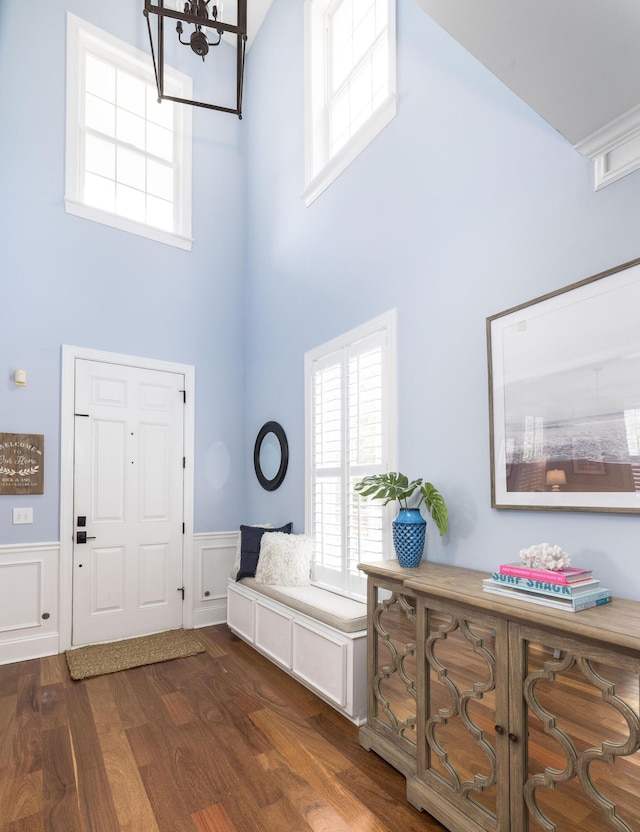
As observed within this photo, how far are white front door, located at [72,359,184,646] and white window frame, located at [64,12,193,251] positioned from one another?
4.14ft

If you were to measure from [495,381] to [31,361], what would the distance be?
3343 mm

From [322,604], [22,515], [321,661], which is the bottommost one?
[321,661]

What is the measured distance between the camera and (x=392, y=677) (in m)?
2.23

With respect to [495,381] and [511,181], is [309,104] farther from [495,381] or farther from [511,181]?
[495,381]

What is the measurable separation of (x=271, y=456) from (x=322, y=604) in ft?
5.22

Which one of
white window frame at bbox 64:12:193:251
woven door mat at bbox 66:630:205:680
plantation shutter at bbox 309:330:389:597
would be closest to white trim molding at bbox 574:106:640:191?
plantation shutter at bbox 309:330:389:597

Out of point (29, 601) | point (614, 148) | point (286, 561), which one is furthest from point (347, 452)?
point (29, 601)

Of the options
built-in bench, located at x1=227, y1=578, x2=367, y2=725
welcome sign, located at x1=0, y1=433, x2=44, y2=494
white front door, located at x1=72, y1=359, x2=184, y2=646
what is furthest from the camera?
white front door, located at x1=72, y1=359, x2=184, y2=646

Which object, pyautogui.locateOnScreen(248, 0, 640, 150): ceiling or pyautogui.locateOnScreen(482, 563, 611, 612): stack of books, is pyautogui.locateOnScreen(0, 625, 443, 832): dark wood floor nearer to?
pyautogui.locateOnScreen(482, 563, 611, 612): stack of books

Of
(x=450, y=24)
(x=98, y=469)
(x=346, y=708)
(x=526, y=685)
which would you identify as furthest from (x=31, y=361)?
(x=526, y=685)

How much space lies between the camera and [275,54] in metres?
4.52

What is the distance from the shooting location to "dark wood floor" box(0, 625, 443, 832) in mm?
1904

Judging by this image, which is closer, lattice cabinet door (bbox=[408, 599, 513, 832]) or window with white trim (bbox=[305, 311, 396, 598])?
lattice cabinet door (bbox=[408, 599, 513, 832])

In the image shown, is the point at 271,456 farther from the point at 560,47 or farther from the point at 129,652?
the point at 560,47
